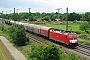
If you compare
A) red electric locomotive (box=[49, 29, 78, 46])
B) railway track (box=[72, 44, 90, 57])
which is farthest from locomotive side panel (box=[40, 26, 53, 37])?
railway track (box=[72, 44, 90, 57])

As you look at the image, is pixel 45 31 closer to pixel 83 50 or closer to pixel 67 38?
pixel 67 38

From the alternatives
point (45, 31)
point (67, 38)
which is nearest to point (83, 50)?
point (67, 38)

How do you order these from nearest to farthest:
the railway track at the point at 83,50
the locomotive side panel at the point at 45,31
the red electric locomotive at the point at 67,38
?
the railway track at the point at 83,50 → the red electric locomotive at the point at 67,38 → the locomotive side panel at the point at 45,31

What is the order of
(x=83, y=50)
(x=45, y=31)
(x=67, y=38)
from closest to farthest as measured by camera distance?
(x=83, y=50) → (x=67, y=38) → (x=45, y=31)

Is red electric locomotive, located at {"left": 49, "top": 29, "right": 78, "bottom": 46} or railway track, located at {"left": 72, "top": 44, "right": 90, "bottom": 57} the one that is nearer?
railway track, located at {"left": 72, "top": 44, "right": 90, "bottom": 57}

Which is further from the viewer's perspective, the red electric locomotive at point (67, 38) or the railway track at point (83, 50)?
the red electric locomotive at point (67, 38)

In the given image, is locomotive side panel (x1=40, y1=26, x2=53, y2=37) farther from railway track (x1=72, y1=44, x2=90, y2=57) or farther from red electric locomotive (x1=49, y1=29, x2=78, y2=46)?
railway track (x1=72, y1=44, x2=90, y2=57)

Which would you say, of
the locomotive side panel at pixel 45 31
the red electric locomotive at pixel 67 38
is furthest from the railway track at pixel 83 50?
the locomotive side panel at pixel 45 31

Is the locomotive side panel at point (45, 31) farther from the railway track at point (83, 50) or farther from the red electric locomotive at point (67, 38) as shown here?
the railway track at point (83, 50)

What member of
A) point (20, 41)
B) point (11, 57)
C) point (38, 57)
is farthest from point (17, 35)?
point (38, 57)

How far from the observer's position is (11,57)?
34594 millimetres

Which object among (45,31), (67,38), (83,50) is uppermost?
(45,31)

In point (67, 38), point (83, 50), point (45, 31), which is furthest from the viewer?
point (45, 31)

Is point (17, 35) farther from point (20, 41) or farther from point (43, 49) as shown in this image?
point (43, 49)
